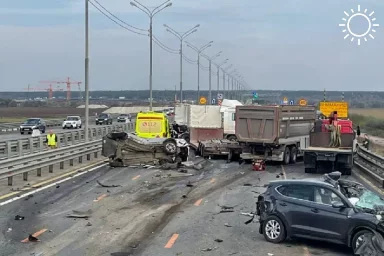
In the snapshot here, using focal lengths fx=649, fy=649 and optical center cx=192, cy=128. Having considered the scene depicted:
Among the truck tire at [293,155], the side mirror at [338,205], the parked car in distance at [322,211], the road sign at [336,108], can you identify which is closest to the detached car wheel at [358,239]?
the parked car in distance at [322,211]

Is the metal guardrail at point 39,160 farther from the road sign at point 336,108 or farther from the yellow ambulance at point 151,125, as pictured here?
the road sign at point 336,108

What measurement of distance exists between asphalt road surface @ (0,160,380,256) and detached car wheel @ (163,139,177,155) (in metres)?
3.94

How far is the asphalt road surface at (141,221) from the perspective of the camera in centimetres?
1223

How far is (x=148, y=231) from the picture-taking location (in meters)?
13.9

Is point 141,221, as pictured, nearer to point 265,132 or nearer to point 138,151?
point 138,151

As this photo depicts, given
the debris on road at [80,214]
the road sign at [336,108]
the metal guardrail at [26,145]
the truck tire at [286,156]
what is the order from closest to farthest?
the debris on road at [80,214] → the metal guardrail at [26,145] → the truck tire at [286,156] → the road sign at [336,108]

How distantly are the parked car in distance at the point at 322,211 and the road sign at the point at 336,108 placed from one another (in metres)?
35.3

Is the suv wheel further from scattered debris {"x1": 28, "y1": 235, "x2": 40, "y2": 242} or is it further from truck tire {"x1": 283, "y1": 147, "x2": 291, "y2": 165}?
truck tire {"x1": 283, "y1": 147, "x2": 291, "y2": 165}

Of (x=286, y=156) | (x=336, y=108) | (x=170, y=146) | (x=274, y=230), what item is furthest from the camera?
A: (x=336, y=108)

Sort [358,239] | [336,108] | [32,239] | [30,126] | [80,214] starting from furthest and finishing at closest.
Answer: [30,126] → [336,108] → [80,214] → [32,239] → [358,239]

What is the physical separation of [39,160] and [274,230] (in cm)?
1258

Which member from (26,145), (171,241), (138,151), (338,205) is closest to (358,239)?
(338,205)

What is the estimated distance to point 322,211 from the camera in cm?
1259

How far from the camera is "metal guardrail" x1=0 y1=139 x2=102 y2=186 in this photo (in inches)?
799
